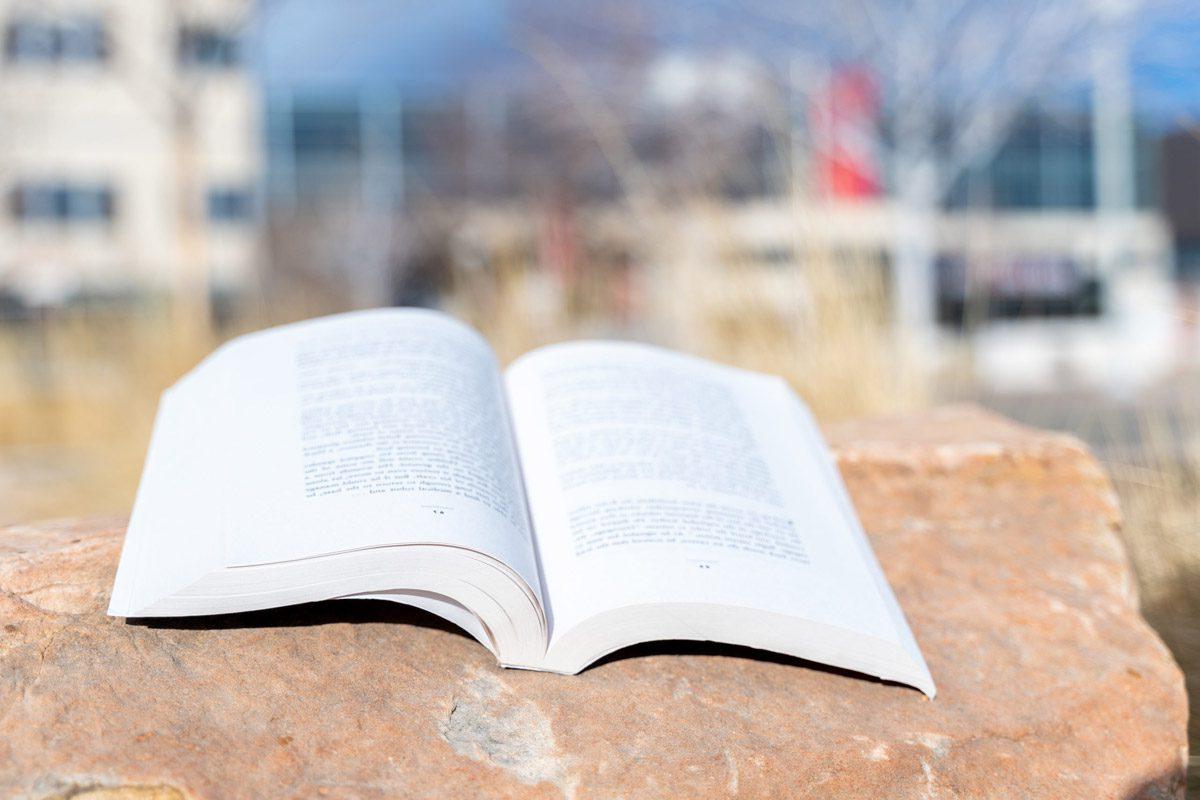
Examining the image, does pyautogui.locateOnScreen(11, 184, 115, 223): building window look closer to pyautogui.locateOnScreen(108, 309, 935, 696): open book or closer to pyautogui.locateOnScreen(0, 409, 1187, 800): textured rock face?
pyautogui.locateOnScreen(108, 309, 935, 696): open book

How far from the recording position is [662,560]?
1.01 meters

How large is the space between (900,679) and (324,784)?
0.57 metres

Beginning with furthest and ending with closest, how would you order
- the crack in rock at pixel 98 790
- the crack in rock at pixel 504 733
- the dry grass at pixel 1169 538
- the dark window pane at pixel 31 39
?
1. the dark window pane at pixel 31 39
2. the dry grass at pixel 1169 538
3. the crack in rock at pixel 504 733
4. the crack in rock at pixel 98 790

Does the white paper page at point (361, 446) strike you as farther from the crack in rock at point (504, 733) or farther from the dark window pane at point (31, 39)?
the dark window pane at point (31, 39)

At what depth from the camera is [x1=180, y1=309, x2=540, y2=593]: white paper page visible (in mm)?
929

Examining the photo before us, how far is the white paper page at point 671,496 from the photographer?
39.5 inches

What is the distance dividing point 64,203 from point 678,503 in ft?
68.4

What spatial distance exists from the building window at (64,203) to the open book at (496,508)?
19340 millimetres

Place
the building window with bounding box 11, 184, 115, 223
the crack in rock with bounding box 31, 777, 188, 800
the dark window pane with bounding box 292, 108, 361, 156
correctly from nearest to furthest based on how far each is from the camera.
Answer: the crack in rock with bounding box 31, 777, 188, 800 < the building window with bounding box 11, 184, 115, 223 < the dark window pane with bounding box 292, 108, 361, 156

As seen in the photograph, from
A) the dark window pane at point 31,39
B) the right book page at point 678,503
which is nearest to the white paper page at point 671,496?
the right book page at point 678,503

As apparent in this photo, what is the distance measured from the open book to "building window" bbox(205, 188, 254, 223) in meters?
19.4

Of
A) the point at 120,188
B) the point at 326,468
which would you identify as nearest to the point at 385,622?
the point at 326,468

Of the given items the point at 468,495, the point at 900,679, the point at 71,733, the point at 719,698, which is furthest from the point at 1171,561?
the point at 71,733

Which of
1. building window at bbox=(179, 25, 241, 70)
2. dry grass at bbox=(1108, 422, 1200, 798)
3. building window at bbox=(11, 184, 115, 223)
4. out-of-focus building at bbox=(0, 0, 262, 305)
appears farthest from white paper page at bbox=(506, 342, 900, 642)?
building window at bbox=(11, 184, 115, 223)
